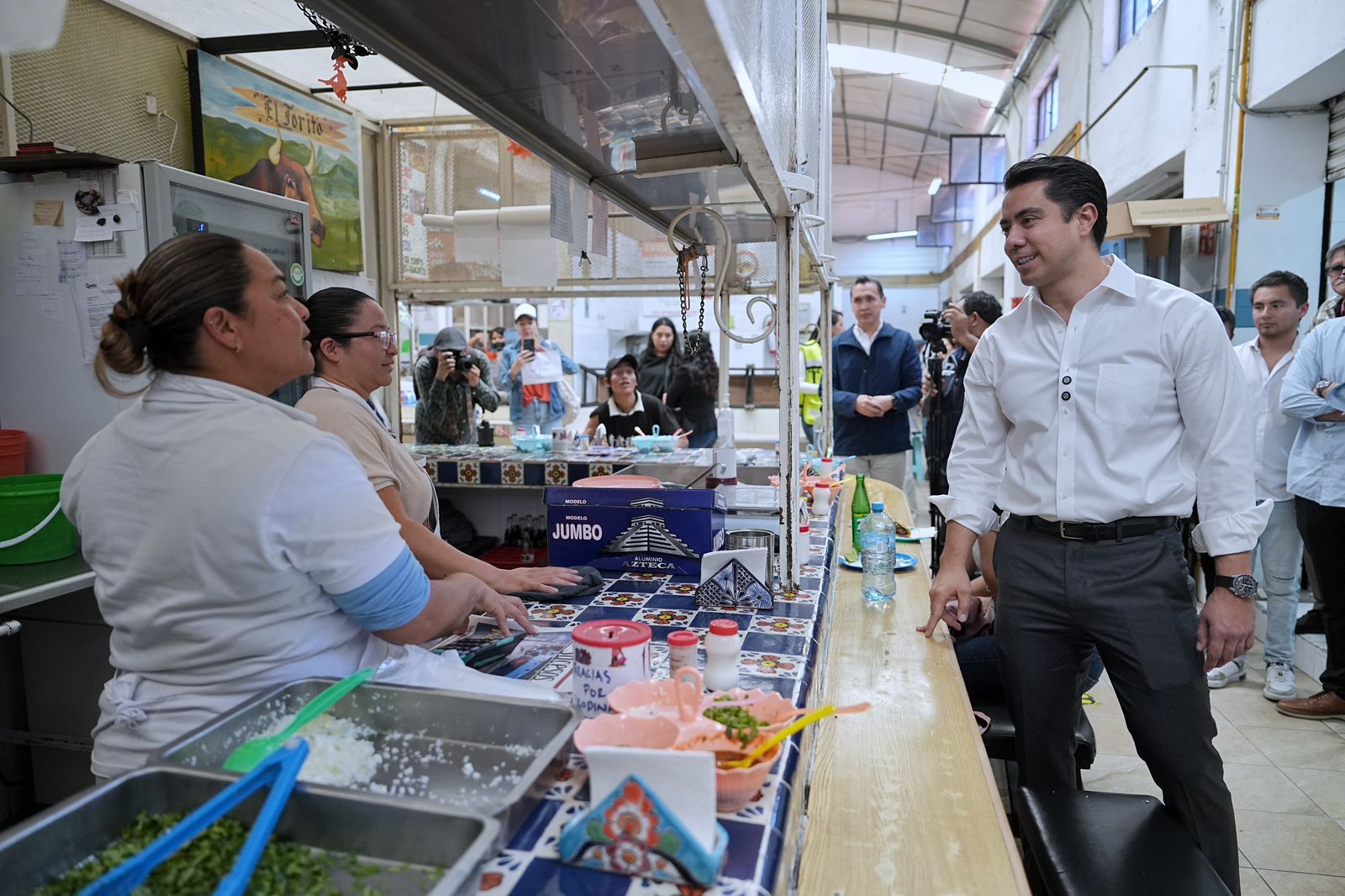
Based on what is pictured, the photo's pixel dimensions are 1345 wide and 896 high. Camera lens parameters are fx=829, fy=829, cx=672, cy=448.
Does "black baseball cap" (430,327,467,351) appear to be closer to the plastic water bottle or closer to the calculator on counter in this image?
the plastic water bottle

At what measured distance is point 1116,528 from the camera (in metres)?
1.90

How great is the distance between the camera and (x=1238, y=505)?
6.07 ft

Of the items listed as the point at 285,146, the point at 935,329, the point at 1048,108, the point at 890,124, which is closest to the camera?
the point at 285,146

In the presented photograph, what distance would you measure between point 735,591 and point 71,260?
8.78ft

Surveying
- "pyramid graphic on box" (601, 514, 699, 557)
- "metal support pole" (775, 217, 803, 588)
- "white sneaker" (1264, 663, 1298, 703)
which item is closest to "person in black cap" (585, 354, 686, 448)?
"pyramid graphic on box" (601, 514, 699, 557)

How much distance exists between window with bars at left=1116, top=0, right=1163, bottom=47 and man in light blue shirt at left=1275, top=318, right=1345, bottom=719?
417 centimetres

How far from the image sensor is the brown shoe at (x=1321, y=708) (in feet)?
11.4

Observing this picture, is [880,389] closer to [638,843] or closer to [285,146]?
[285,146]

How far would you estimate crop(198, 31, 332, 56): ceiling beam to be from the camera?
362 cm

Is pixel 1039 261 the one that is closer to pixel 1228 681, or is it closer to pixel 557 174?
pixel 557 174

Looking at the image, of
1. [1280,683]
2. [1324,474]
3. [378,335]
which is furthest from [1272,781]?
[378,335]

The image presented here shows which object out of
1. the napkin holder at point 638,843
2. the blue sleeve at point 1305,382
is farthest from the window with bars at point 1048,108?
the napkin holder at point 638,843

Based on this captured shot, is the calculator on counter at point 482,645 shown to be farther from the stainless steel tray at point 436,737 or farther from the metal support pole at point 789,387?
the metal support pole at point 789,387

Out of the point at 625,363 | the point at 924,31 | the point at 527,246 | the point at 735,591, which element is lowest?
the point at 735,591
